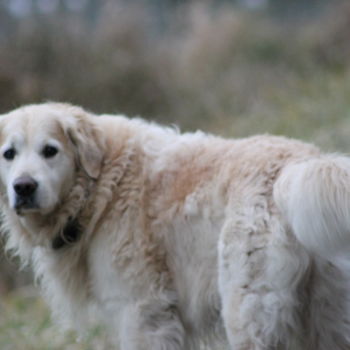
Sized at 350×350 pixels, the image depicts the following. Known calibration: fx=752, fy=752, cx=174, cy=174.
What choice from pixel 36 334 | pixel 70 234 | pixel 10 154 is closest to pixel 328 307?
pixel 70 234

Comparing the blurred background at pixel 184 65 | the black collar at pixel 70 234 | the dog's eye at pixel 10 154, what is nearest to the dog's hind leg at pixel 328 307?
the black collar at pixel 70 234

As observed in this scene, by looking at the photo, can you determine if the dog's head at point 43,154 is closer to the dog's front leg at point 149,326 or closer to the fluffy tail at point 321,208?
the dog's front leg at point 149,326

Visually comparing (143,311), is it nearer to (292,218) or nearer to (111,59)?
(292,218)

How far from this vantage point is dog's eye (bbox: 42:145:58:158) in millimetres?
4957

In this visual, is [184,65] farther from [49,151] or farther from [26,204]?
[26,204]

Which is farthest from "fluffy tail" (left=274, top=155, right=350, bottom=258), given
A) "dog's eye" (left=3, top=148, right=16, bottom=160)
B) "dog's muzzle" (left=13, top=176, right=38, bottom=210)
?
"dog's eye" (left=3, top=148, right=16, bottom=160)

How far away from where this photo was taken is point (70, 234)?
5105mm

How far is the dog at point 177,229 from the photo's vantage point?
13.3 feet

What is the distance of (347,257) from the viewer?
4156mm

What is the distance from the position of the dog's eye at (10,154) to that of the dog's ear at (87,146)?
0.39 meters

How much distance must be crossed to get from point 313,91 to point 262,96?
1114 mm

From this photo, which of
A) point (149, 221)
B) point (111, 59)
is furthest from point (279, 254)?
point (111, 59)

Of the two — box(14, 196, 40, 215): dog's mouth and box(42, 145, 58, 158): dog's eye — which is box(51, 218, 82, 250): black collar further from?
box(42, 145, 58, 158): dog's eye

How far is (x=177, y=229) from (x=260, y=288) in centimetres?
83
